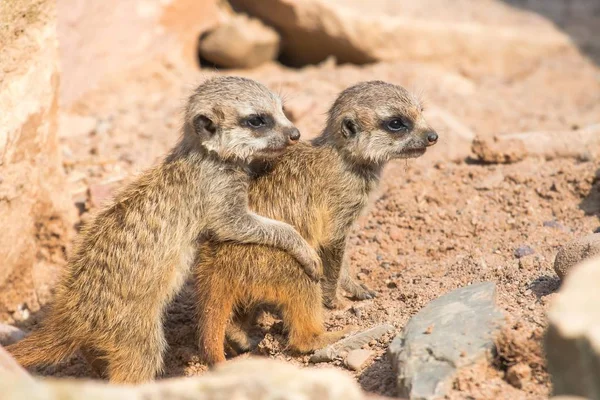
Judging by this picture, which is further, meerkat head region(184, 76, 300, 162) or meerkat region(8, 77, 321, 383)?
meerkat head region(184, 76, 300, 162)

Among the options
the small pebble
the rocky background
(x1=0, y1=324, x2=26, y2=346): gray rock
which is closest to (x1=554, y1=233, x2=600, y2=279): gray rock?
the rocky background

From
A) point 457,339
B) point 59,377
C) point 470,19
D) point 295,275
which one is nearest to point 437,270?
point 295,275

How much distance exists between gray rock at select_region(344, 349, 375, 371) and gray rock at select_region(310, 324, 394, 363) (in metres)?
0.07

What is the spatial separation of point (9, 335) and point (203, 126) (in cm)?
193

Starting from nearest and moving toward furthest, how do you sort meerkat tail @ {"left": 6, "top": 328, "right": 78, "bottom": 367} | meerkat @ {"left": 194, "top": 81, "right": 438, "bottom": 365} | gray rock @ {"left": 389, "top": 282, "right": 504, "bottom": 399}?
gray rock @ {"left": 389, "top": 282, "right": 504, "bottom": 399} → meerkat tail @ {"left": 6, "top": 328, "right": 78, "bottom": 367} → meerkat @ {"left": 194, "top": 81, "right": 438, "bottom": 365}

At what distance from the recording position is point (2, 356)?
11.6ft

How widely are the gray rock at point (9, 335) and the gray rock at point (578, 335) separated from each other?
12.0ft

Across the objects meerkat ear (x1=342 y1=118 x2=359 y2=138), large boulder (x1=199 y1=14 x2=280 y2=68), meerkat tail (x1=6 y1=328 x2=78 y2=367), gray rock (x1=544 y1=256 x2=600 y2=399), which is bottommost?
large boulder (x1=199 y1=14 x2=280 y2=68)

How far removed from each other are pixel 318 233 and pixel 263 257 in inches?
20.4

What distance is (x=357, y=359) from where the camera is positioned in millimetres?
4484

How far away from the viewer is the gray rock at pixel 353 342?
464 centimetres

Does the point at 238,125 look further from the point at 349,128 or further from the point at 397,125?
the point at 397,125

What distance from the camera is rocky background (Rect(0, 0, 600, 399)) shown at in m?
3.66

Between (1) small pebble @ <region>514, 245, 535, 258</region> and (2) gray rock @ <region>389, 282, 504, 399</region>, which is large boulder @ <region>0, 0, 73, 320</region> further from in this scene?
(1) small pebble @ <region>514, 245, 535, 258</region>
